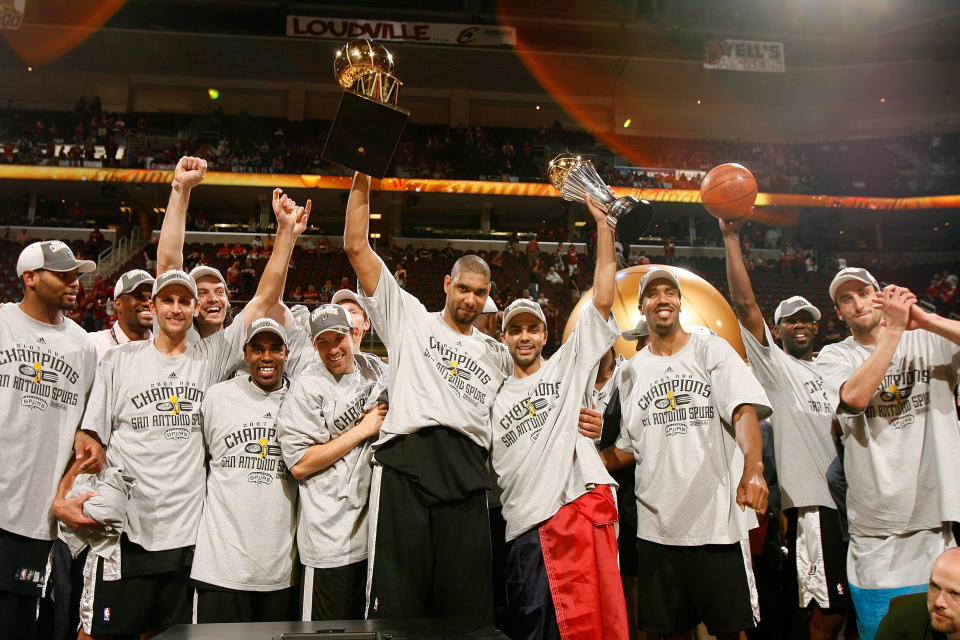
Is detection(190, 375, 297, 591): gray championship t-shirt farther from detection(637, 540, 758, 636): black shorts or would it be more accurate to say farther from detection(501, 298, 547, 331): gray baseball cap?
detection(637, 540, 758, 636): black shorts

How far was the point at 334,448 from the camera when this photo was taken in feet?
9.23

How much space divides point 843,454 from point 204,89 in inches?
918

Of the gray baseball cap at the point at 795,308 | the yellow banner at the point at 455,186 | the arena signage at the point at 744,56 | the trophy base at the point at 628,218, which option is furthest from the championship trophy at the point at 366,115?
the arena signage at the point at 744,56

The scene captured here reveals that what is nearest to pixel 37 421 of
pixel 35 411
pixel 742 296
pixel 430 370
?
pixel 35 411

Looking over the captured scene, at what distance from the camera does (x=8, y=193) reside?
20.7m

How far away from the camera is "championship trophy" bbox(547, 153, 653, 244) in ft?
9.37

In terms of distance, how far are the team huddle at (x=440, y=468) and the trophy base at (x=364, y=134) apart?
20cm

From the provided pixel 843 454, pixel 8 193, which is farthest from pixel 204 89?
pixel 843 454

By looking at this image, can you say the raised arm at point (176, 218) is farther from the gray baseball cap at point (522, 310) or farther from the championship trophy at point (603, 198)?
the championship trophy at point (603, 198)

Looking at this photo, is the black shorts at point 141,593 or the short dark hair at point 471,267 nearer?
the black shorts at point 141,593

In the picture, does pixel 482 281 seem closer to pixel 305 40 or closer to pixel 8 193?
pixel 305 40

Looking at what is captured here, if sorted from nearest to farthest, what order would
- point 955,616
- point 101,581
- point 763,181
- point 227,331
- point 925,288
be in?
1. point 955,616
2. point 101,581
3. point 227,331
4. point 925,288
5. point 763,181

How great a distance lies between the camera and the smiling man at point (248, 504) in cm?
272

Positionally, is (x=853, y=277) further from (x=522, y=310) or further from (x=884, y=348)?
(x=522, y=310)
